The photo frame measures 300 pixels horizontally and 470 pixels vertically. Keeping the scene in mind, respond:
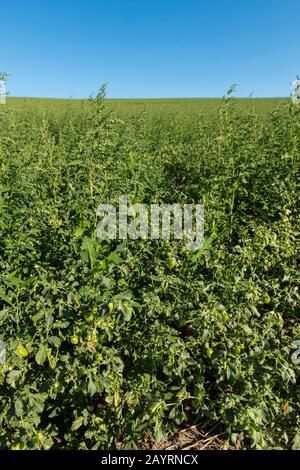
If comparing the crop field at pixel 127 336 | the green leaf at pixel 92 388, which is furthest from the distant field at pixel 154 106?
the green leaf at pixel 92 388

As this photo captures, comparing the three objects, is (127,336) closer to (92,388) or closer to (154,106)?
(92,388)

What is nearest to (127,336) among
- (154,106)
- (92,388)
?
(92,388)

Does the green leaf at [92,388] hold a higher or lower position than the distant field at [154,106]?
lower

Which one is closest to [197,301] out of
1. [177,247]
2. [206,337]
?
[206,337]

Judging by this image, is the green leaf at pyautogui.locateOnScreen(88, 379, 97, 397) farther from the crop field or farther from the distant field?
the distant field

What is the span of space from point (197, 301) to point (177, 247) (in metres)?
0.61

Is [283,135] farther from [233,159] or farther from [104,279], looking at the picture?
[104,279]

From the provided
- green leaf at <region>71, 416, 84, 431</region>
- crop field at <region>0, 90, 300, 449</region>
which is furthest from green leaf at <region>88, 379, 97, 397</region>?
green leaf at <region>71, 416, 84, 431</region>

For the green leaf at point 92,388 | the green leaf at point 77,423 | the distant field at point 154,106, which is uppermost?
the distant field at point 154,106

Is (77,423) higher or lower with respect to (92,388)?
lower

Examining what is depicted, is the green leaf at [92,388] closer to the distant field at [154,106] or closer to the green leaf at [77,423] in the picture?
the green leaf at [77,423]

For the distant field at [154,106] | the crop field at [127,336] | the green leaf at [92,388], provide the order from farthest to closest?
the distant field at [154,106] < the crop field at [127,336] < the green leaf at [92,388]

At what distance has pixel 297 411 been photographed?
7.59 feet

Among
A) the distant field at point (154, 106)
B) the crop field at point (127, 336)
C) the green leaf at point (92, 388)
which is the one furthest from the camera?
the distant field at point (154, 106)
